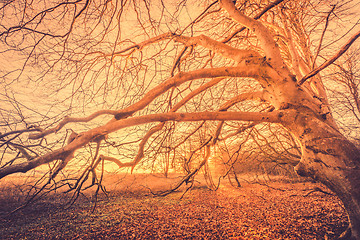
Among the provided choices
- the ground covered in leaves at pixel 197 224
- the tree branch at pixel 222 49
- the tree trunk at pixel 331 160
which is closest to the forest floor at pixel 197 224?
the ground covered in leaves at pixel 197 224

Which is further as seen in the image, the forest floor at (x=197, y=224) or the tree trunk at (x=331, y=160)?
the forest floor at (x=197, y=224)

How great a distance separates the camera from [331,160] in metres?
1.31

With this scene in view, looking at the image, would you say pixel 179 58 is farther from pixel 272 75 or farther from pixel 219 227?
pixel 219 227

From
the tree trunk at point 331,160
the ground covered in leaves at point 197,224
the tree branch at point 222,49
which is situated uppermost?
the tree branch at point 222,49

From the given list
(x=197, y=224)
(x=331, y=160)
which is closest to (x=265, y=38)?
(x=331, y=160)

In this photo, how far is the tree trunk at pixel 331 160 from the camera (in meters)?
1.22

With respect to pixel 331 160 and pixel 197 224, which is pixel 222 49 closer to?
pixel 331 160

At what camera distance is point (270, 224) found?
1851mm

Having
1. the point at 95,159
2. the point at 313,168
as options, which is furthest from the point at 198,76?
the point at 95,159

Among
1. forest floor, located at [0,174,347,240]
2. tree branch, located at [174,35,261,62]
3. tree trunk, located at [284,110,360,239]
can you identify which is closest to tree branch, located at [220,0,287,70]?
tree branch, located at [174,35,261,62]

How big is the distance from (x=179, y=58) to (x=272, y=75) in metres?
1.45

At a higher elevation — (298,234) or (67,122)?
(67,122)

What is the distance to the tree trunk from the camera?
1.22 metres

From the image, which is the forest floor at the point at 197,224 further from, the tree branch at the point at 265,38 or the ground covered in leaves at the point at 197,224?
the tree branch at the point at 265,38
